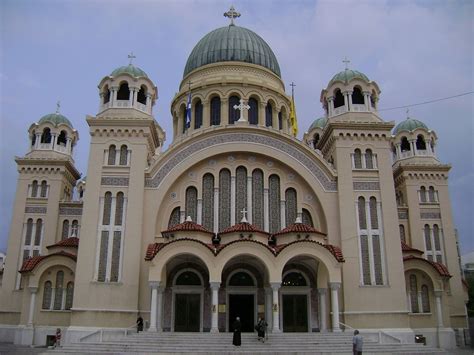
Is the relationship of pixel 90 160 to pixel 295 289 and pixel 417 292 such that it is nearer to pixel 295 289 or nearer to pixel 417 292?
pixel 295 289

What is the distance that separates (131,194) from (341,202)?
11808mm

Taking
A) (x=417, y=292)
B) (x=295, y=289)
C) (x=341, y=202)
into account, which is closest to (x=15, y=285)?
(x=295, y=289)

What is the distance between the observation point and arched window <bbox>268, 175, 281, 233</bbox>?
27359 millimetres

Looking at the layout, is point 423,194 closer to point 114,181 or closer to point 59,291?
point 114,181

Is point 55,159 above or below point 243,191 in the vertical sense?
above

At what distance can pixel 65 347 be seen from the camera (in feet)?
68.6

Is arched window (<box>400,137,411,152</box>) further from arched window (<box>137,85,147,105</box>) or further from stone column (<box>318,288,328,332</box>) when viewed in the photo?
arched window (<box>137,85,147,105</box>)

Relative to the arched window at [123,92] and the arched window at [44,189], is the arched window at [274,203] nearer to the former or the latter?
the arched window at [123,92]

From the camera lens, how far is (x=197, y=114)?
34.2m

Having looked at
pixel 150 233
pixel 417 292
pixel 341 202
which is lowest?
pixel 417 292

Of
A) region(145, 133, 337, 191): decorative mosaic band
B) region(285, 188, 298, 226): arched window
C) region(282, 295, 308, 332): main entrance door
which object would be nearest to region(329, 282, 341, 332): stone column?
region(282, 295, 308, 332): main entrance door

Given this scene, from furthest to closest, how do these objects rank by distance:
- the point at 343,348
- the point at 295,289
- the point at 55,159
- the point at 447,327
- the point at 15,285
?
the point at 55,159
the point at 15,285
the point at 447,327
the point at 295,289
the point at 343,348

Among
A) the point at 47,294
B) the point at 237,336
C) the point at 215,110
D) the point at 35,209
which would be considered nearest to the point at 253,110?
the point at 215,110

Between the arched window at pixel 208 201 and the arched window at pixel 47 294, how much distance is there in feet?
31.8
